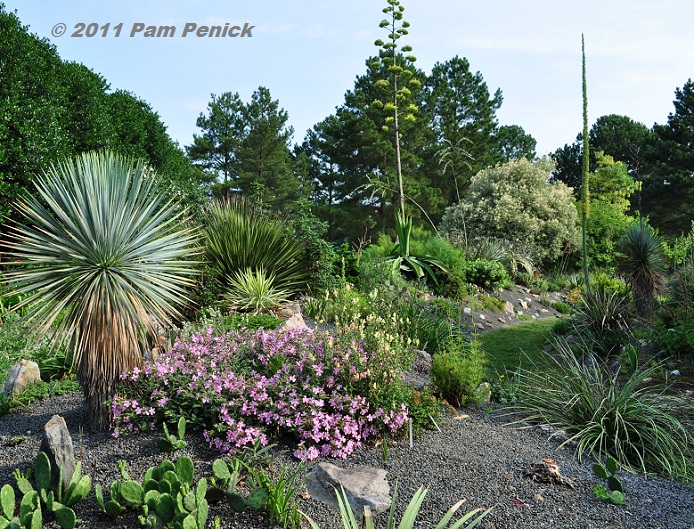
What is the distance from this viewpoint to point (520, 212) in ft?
61.1

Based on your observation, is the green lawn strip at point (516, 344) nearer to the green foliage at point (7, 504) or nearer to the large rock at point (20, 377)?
the large rock at point (20, 377)

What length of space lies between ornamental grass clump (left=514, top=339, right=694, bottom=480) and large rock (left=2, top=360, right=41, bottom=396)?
14.7ft

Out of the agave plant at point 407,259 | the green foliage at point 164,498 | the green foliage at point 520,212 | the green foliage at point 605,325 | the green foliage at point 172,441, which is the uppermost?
the green foliage at point 520,212

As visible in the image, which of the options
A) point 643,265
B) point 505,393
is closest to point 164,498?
point 505,393

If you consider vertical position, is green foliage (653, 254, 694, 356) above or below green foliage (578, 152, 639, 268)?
below

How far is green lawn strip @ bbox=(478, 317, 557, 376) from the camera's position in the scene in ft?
25.6

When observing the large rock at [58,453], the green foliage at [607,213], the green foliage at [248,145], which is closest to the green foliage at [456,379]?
the large rock at [58,453]

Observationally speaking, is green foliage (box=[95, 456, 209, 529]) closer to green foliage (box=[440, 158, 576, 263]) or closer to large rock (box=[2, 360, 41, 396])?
large rock (box=[2, 360, 41, 396])

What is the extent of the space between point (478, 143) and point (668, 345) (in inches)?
1007

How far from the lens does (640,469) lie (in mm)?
4395

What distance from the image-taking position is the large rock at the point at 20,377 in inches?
204

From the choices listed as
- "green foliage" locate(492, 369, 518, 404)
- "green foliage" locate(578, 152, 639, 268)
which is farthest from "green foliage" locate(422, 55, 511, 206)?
"green foliage" locate(492, 369, 518, 404)

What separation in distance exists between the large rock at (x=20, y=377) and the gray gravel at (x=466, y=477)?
67 cm

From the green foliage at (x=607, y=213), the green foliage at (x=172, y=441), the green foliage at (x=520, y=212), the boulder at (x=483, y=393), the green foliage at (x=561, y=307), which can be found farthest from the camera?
the green foliage at (x=607, y=213)
